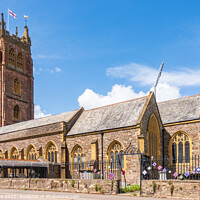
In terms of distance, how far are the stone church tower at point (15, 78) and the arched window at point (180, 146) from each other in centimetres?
3909

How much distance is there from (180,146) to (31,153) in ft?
63.0

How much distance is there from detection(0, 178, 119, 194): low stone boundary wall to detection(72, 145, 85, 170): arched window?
35.0 feet

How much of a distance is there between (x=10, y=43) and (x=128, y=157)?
4781 cm

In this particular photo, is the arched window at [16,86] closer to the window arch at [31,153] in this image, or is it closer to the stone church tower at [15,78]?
the stone church tower at [15,78]

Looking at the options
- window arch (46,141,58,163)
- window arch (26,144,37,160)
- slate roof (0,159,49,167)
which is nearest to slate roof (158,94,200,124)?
A: window arch (46,141,58,163)

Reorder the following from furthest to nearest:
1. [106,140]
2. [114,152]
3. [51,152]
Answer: [51,152]
[106,140]
[114,152]

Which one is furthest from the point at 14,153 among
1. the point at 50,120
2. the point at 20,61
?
the point at 20,61

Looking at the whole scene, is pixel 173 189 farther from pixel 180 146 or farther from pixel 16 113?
pixel 16 113

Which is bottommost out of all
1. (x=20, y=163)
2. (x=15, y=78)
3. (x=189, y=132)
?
(x=20, y=163)

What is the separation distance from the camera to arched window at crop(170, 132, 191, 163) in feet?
114

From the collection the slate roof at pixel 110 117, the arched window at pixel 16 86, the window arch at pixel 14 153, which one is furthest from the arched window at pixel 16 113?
the slate roof at pixel 110 117

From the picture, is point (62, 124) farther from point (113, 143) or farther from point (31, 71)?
point (31, 71)

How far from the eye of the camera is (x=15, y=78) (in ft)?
233

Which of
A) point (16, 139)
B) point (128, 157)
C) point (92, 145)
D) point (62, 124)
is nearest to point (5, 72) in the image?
point (16, 139)
